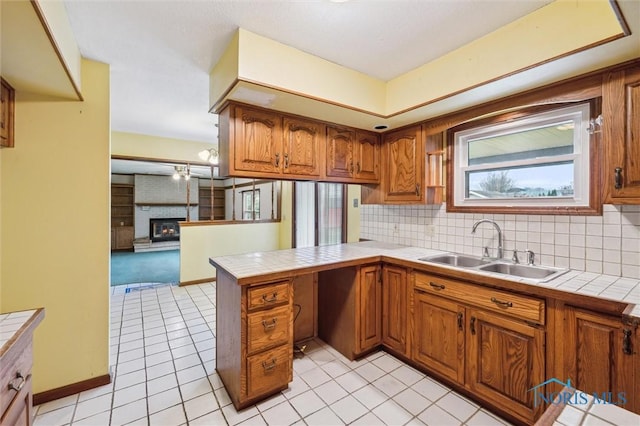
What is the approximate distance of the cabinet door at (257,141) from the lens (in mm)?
2092

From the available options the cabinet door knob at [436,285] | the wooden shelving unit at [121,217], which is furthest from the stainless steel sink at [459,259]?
the wooden shelving unit at [121,217]

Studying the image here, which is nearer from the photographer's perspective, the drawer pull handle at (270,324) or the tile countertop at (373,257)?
the tile countertop at (373,257)

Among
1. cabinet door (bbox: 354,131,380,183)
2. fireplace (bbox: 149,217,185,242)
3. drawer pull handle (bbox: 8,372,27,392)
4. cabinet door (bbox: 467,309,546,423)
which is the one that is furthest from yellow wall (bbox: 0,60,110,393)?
fireplace (bbox: 149,217,185,242)

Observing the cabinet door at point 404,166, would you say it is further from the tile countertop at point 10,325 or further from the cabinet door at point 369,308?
the tile countertop at point 10,325

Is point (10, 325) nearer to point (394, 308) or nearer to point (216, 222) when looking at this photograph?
point (394, 308)

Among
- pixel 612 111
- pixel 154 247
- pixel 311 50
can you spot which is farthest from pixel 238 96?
pixel 154 247

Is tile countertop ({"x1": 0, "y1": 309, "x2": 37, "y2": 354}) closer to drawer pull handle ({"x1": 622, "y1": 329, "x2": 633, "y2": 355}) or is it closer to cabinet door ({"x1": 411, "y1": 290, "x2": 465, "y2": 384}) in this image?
cabinet door ({"x1": 411, "y1": 290, "x2": 465, "y2": 384})

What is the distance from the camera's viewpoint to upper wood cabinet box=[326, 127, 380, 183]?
8.58 ft

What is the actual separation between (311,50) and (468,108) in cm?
132

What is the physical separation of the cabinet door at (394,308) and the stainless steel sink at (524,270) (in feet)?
2.00

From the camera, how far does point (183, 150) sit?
4.57 m

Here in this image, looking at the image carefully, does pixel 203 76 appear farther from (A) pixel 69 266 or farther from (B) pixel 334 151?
(A) pixel 69 266

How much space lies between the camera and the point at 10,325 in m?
1.00

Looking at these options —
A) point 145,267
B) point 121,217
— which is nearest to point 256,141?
point 145,267
